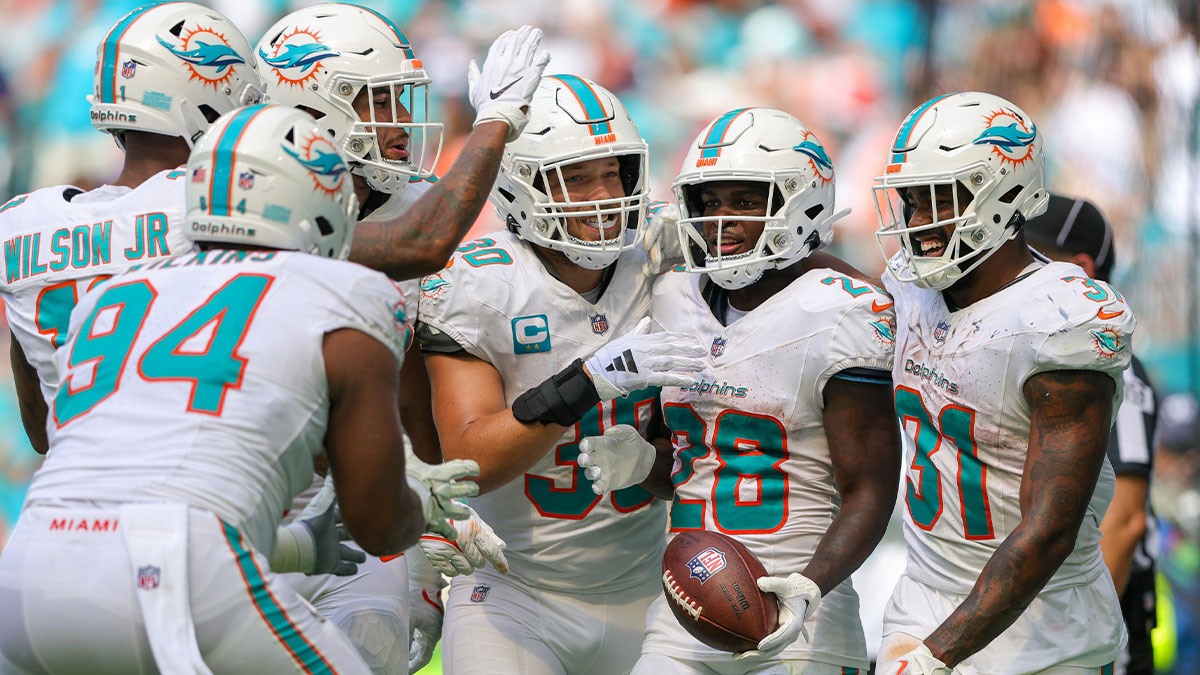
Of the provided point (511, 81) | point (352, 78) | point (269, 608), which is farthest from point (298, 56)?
point (269, 608)

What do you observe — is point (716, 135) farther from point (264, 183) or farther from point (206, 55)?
point (264, 183)

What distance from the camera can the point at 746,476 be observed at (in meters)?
3.87

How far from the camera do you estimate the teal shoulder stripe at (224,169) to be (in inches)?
115

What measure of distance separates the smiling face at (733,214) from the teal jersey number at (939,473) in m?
0.57

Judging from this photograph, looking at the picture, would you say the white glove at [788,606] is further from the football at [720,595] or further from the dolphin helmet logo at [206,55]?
the dolphin helmet logo at [206,55]

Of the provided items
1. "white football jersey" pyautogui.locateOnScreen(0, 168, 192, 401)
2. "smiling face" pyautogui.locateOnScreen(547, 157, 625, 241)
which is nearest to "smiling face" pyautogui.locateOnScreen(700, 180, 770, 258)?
"smiling face" pyautogui.locateOnScreen(547, 157, 625, 241)

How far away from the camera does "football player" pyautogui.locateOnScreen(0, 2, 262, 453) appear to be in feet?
11.4

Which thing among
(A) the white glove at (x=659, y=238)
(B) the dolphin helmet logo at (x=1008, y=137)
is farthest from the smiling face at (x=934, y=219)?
(A) the white glove at (x=659, y=238)

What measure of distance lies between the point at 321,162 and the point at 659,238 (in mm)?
1459

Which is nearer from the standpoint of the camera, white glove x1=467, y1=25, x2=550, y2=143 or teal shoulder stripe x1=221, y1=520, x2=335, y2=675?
teal shoulder stripe x1=221, y1=520, x2=335, y2=675

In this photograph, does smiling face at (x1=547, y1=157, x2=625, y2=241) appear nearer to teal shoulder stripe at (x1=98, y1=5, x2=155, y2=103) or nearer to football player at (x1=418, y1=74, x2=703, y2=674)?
football player at (x1=418, y1=74, x2=703, y2=674)

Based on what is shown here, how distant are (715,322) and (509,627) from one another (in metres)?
1.00

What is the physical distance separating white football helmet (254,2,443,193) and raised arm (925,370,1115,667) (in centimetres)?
186

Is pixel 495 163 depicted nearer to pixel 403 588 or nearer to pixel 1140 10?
pixel 403 588
